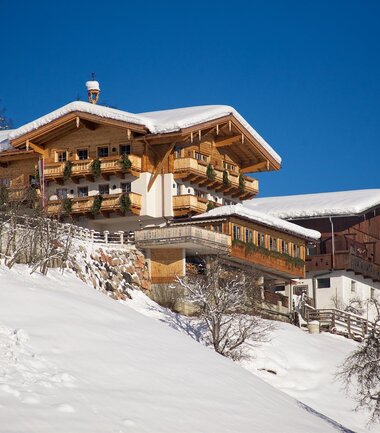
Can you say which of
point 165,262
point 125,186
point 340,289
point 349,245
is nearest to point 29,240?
point 165,262

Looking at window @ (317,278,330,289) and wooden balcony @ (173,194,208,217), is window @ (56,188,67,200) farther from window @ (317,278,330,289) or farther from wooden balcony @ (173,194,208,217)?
window @ (317,278,330,289)

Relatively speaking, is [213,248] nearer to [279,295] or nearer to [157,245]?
[157,245]

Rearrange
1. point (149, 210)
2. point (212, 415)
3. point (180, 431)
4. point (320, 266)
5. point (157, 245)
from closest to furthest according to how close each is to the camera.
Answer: point (180, 431) < point (212, 415) < point (157, 245) < point (149, 210) < point (320, 266)

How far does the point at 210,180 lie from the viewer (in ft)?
197

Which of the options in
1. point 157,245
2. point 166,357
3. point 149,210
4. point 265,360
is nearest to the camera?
point 166,357

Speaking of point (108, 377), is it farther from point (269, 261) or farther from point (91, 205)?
point (269, 261)

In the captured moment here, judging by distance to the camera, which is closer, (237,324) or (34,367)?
(34,367)

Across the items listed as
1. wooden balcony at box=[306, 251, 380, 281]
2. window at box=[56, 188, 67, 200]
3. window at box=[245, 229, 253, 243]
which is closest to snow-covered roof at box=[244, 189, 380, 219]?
wooden balcony at box=[306, 251, 380, 281]

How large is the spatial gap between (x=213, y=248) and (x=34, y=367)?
28808 mm

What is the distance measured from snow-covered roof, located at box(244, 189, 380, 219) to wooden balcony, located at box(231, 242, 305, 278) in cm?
972

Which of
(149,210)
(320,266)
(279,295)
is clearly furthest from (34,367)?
(320,266)

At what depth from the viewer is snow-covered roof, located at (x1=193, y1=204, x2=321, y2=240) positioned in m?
57.0

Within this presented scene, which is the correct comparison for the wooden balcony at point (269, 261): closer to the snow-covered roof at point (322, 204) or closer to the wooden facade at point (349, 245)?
the wooden facade at point (349, 245)

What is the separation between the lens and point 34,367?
26625 millimetres
